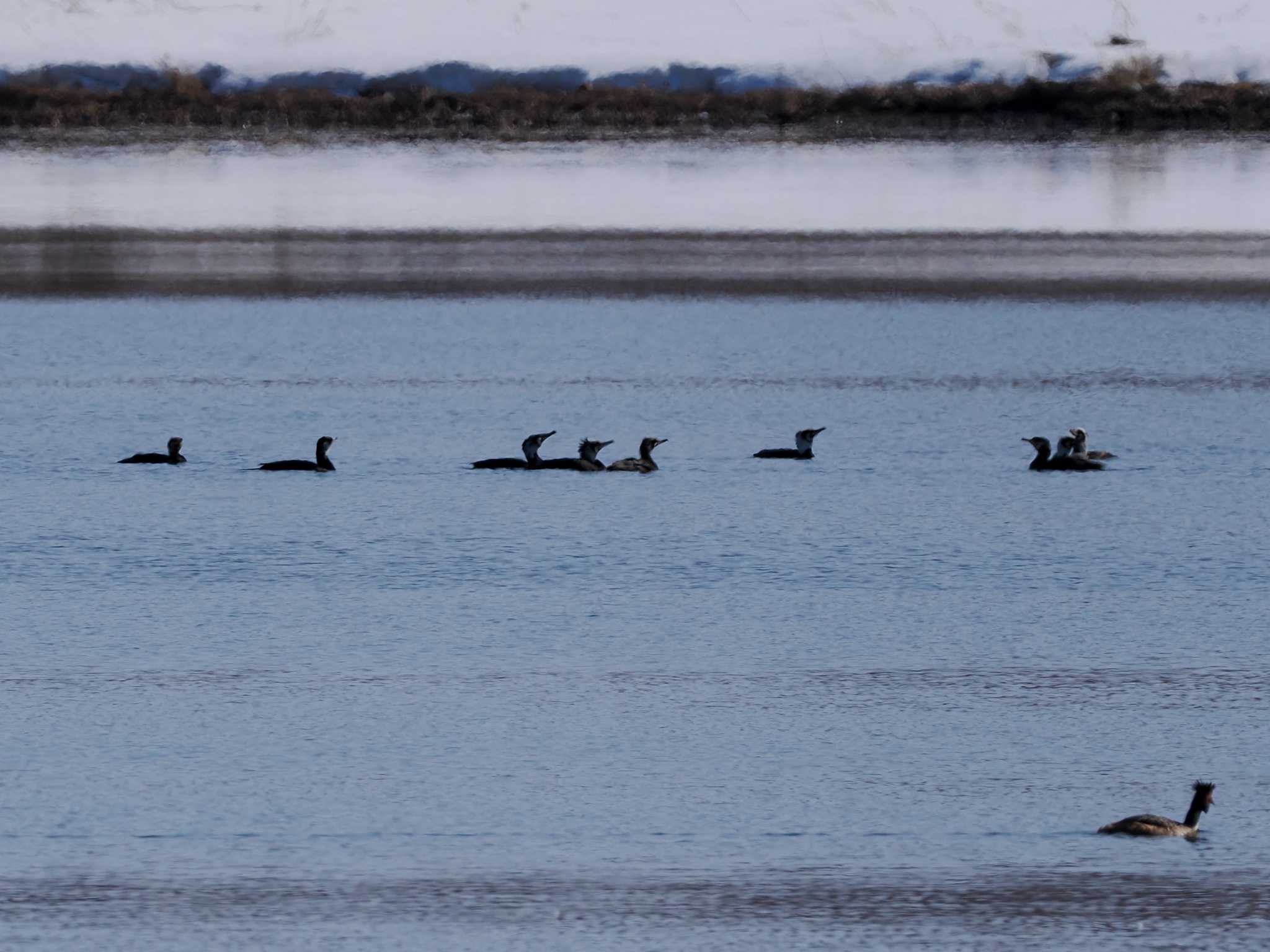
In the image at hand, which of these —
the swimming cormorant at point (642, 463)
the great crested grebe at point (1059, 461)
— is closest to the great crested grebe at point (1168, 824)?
the great crested grebe at point (1059, 461)

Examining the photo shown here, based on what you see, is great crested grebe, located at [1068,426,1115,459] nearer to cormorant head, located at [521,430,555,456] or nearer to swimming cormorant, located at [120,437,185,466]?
cormorant head, located at [521,430,555,456]

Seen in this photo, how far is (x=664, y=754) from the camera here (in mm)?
9211

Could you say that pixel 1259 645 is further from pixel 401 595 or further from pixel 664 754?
pixel 401 595

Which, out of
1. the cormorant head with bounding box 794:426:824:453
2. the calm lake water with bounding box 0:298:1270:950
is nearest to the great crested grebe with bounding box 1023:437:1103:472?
the calm lake water with bounding box 0:298:1270:950

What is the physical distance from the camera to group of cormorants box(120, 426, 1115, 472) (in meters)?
17.2

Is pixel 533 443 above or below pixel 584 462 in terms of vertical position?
above

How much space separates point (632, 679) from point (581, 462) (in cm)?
689

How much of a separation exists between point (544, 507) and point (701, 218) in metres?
46.5

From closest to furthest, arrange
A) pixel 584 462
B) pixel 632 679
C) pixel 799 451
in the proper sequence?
pixel 632 679
pixel 584 462
pixel 799 451

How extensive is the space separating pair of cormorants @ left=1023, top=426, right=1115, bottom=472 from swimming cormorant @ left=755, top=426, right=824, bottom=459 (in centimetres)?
158

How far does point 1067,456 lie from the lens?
17203 mm

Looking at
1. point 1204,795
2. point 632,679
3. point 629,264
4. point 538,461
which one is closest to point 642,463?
point 538,461

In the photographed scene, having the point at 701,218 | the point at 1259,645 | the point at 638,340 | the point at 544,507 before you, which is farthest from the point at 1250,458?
the point at 701,218

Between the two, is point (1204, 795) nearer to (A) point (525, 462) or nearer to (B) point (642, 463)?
(B) point (642, 463)
